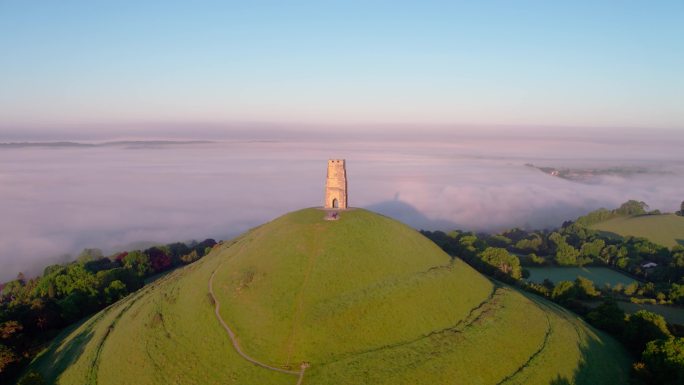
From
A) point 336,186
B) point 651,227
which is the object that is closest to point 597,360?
point 336,186

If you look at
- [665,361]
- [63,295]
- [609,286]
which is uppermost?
[665,361]

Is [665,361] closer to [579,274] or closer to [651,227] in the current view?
[579,274]

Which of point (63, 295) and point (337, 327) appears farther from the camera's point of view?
point (63, 295)

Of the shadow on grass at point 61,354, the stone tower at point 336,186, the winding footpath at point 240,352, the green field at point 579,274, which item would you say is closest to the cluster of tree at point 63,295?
the shadow on grass at point 61,354

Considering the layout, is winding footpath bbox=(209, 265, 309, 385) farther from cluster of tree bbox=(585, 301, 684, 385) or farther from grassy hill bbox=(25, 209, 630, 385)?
cluster of tree bbox=(585, 301, 684, 385)

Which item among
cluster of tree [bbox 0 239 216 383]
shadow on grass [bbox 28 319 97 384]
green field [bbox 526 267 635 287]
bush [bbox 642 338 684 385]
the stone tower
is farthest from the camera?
green field [bbox 526 267 635 287]

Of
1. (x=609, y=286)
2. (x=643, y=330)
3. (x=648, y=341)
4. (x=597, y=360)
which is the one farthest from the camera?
(x=609, y=286)

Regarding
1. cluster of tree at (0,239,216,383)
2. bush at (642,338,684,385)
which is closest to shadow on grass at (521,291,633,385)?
bush at (642,338,684,385)
